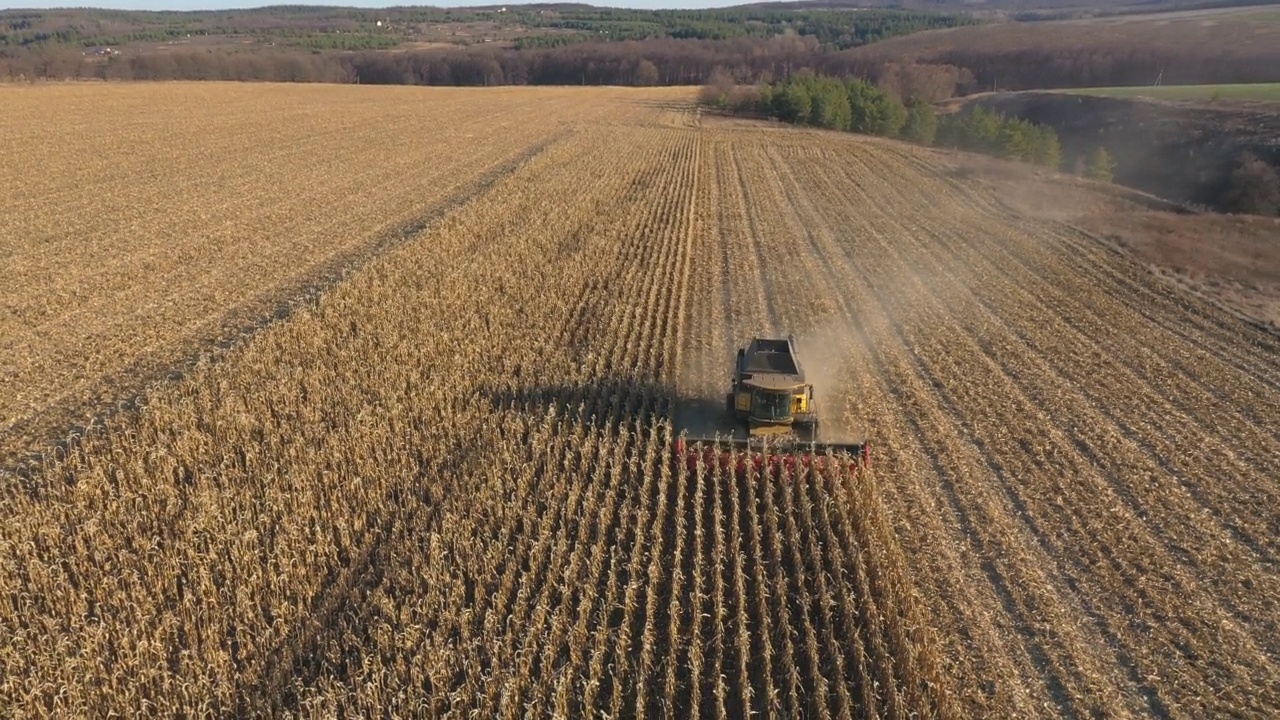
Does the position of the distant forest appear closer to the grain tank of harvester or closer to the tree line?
the tree line

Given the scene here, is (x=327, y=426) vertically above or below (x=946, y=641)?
above

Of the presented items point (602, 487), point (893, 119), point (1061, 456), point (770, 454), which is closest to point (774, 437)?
point (770, 454)

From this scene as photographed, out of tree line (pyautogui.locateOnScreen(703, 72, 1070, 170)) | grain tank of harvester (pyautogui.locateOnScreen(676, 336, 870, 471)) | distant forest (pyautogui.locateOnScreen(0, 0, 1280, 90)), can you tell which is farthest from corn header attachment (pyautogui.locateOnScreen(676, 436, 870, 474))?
distant forest (pyautogui.locateOnScreen(0, 0, 1280, 90))

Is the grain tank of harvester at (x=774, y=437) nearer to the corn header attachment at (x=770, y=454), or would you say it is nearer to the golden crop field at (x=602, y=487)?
the corn header attachment at (x=770, y=454)

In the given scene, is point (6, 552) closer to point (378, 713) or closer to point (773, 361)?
point (378, 713)

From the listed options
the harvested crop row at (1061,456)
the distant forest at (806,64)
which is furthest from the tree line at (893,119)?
the harvested crop row at (1061,456)

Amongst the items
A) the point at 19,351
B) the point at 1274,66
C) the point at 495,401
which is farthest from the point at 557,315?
the point at 1274,66
